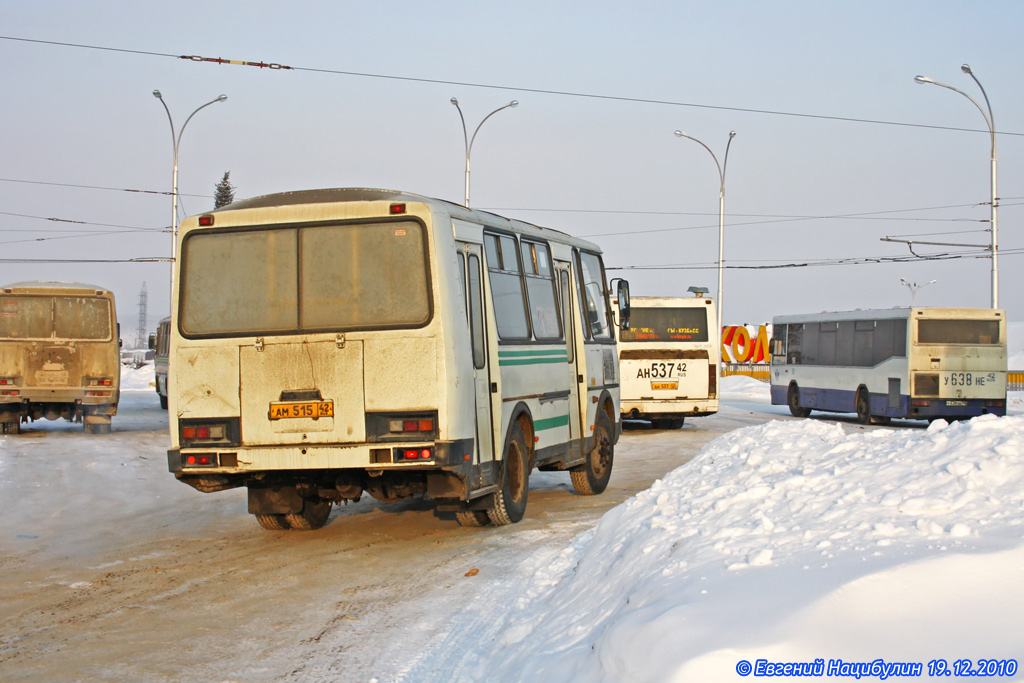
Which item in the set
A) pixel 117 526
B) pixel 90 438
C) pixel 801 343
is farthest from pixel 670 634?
pixel 801 343

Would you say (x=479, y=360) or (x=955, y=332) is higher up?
(x=955, y=332)

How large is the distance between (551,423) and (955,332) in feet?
60.4

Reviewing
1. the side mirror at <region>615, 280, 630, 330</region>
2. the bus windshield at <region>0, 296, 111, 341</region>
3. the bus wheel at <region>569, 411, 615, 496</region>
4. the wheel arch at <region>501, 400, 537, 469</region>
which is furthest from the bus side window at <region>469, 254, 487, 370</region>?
the bus windshield at <region>0, 296, 111, 341</region>

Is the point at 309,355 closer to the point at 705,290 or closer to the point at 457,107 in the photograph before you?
the point at 705,290

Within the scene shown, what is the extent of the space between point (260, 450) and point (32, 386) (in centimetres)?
1640

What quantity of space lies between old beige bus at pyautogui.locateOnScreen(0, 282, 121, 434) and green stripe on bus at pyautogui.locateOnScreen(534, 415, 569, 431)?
1449 cm

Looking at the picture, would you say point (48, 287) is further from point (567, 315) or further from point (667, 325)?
point (567, 315)

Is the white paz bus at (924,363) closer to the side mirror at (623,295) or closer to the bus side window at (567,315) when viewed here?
the side mirror at (623,295)


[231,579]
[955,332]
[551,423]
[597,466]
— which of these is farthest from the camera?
[955,332]

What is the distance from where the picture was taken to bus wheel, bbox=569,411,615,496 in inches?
530

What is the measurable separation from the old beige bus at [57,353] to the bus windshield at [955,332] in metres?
18.9

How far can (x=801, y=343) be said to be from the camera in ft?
107

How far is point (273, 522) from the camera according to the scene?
10.9 metres

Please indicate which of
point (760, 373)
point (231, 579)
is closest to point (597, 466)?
point (231, 579)
